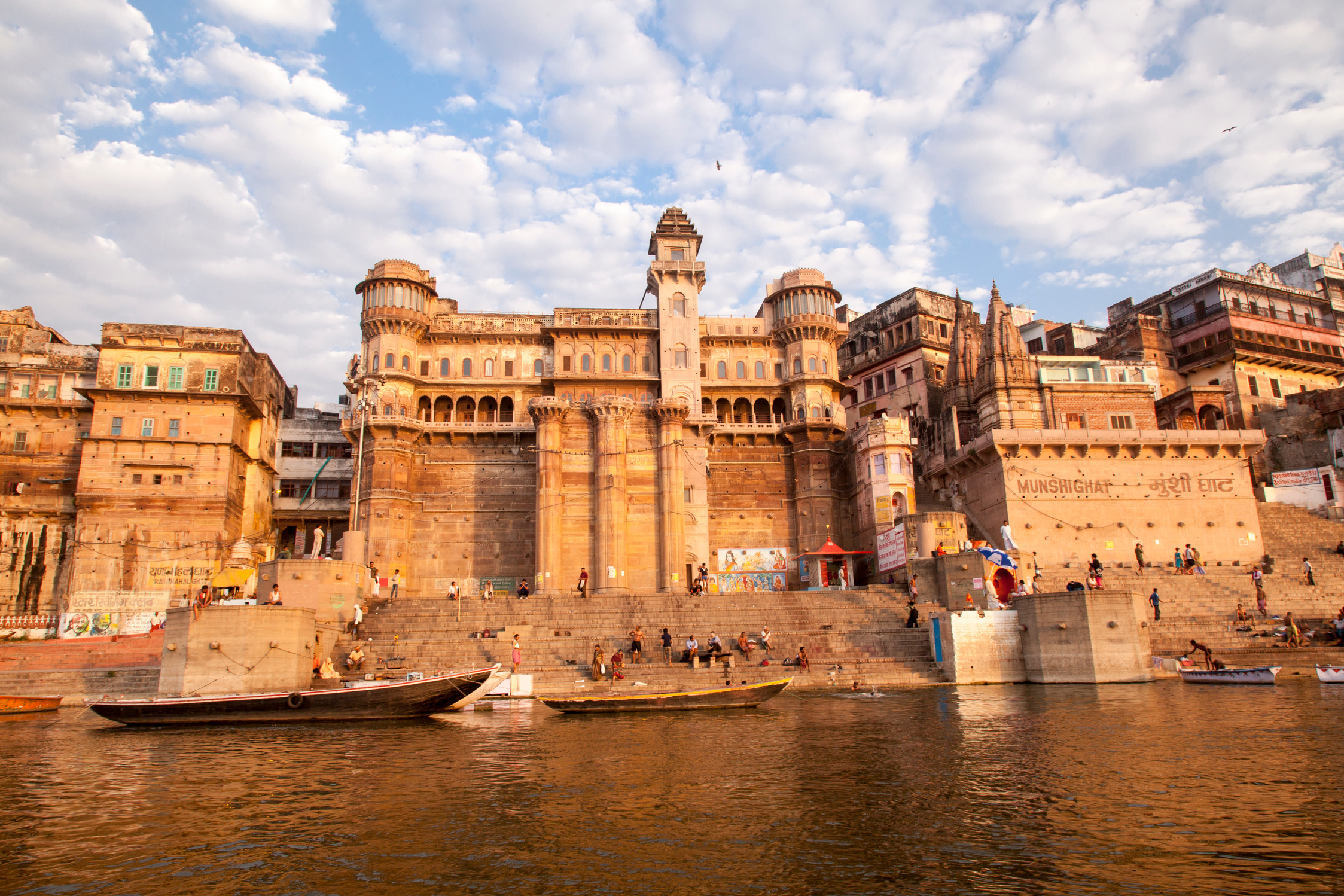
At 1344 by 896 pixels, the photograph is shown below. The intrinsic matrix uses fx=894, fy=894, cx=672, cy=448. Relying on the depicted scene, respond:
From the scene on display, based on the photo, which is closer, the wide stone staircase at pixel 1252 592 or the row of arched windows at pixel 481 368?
the wide stone staircase at pixel 1252 592

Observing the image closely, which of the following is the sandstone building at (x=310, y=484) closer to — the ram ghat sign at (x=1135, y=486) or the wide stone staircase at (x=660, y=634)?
the wide stone staircase at (x=660, y=634)

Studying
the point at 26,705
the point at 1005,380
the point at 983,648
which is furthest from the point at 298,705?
the point at 1005,380

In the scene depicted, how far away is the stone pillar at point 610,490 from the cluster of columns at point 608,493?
27 millimetres

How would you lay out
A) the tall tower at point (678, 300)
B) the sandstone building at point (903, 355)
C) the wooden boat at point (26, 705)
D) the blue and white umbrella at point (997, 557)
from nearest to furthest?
the wooden boat at point (26, 705) → the blue and white umbrella at point (997, 557) → the tall tower at point (678, 300) → the sandstone building at point (903, 355)

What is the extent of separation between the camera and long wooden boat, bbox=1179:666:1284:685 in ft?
76.5

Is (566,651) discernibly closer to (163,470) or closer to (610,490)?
(610,490)

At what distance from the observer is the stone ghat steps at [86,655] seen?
2888cm

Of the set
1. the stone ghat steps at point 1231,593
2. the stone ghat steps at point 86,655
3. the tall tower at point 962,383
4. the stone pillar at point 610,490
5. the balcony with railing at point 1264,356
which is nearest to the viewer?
the stone ghat steps at point 86,655

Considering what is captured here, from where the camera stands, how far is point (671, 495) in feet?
133

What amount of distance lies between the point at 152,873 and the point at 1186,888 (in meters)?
9.44

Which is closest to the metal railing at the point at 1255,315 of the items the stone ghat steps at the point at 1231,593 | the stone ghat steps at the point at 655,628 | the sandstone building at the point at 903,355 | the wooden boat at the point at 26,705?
the sandstone building at the point at 903,355

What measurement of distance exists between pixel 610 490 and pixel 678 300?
13.3 metres

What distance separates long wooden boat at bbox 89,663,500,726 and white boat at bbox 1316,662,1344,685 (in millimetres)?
21663

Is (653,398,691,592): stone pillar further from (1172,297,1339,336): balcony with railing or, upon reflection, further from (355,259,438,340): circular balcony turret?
(1172,297,1339,336): balcony with railing
